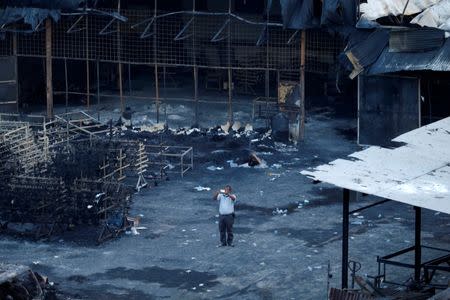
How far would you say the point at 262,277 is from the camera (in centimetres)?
2333

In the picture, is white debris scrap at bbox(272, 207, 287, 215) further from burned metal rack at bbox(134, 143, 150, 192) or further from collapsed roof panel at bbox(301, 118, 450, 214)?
collapsed roof panel at bbox(301, 118, 450, 214)

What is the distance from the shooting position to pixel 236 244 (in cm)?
2545

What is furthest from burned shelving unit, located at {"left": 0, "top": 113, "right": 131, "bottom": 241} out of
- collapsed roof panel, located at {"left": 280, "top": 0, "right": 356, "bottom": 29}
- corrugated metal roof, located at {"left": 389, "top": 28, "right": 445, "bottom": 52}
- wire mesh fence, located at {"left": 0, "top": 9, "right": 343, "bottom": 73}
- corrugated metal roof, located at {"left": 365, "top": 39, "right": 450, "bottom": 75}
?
wire mesh fence, located at {"left": 0, "top": 9, "right": 343, "bottom": 73}

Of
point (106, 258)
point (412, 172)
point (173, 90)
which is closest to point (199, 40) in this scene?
point (173, 90)

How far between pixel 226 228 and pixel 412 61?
8.17m

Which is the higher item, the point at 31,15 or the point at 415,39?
the point at 31,15

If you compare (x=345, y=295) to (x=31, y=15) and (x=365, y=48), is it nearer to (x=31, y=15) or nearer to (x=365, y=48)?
(x=365, y=48)

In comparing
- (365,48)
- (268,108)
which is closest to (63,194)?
(365,48)

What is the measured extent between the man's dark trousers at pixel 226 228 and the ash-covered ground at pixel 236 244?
0.74 feet

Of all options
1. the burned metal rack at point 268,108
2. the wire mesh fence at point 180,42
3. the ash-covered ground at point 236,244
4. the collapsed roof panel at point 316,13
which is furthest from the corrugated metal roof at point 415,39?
the burned metal rack at point 268,108

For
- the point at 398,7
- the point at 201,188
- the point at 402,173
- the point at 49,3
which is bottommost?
the point at 201,188

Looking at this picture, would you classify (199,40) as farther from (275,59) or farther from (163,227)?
(163,227)

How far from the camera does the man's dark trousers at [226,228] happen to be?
25.0 metres

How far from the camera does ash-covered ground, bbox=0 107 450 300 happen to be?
2291cm
